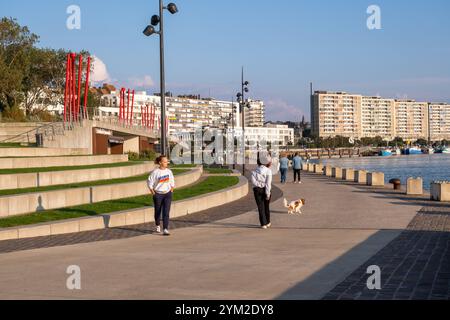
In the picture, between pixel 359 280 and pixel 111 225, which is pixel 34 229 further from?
pixel 359 280

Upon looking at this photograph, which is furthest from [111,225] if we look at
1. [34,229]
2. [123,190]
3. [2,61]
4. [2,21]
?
[2,21]

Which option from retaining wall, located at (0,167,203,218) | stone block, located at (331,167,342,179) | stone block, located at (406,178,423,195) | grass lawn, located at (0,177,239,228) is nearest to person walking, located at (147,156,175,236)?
grass lawn, located at (0,177,239,228)

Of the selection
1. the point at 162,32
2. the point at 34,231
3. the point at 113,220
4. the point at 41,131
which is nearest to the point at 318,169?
the point at 41,131

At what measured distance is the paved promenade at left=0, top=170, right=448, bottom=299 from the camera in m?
7.69

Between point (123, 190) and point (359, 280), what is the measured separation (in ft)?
38.1

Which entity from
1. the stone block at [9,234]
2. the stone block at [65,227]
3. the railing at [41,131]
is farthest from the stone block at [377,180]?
the stone block at [9,234]

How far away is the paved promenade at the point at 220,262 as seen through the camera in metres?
7.69

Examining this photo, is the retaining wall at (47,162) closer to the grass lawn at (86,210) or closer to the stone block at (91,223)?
the grass lawn at (86,210)

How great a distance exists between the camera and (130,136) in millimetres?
56281

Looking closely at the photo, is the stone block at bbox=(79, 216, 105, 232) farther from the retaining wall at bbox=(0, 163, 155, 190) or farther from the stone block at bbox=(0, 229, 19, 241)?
the retaining wall at bbox=(0, 163, 155, 190)

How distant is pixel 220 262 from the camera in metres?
9.85

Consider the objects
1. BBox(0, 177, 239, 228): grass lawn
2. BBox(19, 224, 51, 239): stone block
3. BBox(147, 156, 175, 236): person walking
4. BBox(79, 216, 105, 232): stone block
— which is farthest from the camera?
BBox(79, 216, 105, 232): stone block

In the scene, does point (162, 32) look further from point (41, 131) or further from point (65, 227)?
point (41, 131)

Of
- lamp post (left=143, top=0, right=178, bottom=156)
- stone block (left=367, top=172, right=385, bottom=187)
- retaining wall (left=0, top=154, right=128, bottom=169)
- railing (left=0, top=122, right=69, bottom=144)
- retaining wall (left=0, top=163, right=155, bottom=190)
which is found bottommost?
stone block (left=367, top=172, right=385, bottom=187)
